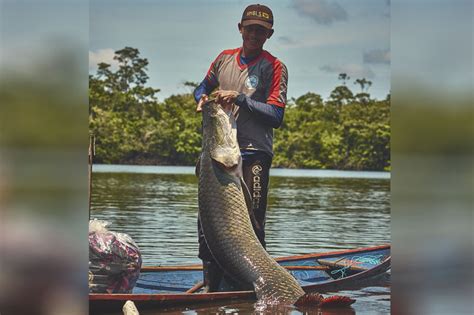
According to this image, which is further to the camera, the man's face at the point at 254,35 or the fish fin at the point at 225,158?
the man's face at the point at 254,35

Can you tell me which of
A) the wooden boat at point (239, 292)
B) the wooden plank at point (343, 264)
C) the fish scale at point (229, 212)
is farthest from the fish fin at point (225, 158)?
the wooden plank at point (343, 264)

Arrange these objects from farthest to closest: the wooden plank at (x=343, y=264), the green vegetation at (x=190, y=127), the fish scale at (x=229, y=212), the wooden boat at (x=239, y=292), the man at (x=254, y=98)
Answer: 1. the green vegetation at (x=190, y=127)
2. the wooden plank at (x=343, y=264)
3. the man at (x=254, y=98)
4. the fish scale at (x=229, y=212)
5. the wooden boat at (x=239, y=292)

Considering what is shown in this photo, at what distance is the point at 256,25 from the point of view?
4688mm

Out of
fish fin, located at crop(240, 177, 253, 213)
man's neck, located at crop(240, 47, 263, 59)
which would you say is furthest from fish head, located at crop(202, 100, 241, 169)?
man's neck, located at crop(240, 47, 263, 59)

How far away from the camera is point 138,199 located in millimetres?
17609

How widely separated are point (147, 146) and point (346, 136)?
929cm

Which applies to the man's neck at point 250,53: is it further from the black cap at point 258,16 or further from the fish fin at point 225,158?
the fish fin at point 225,158

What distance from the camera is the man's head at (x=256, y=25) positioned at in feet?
15.3

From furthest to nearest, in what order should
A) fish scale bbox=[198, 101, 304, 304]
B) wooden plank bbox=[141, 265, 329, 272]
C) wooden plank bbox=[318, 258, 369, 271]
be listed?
wooden plank bbox=[318, 258, 369, 271] < wooden plank bbox=[141, 265, 329, 272] < fish scale bbox=[198, 101, 304, 304]

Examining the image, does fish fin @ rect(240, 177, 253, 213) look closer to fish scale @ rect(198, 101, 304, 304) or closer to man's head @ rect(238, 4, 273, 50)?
fish scale @ rect(198, 101, 304, 304)

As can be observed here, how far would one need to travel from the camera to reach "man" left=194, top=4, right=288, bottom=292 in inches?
185

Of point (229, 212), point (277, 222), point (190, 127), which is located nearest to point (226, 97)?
point (229, 212)

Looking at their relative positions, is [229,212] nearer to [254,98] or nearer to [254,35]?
[254,98]
